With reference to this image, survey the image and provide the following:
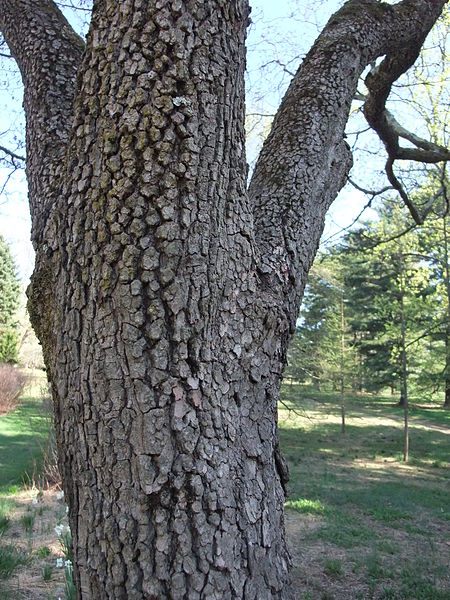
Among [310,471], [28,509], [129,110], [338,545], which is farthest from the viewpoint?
[310,471]

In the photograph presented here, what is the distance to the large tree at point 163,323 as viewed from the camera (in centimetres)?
131

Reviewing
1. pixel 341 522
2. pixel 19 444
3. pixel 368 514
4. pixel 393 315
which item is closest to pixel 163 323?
pixel 341 522

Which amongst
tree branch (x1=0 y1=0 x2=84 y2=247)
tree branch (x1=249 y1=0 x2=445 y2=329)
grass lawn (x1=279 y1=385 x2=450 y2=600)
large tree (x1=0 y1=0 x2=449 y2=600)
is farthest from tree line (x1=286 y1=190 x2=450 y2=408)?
large tree (x1=0 y1=0 x2=449 y2=600)

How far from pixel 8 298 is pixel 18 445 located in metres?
17.3

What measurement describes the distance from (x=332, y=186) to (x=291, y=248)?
1.69ft

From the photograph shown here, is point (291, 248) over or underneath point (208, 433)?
over

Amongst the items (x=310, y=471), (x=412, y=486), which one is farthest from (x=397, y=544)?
(x=310, y=471)

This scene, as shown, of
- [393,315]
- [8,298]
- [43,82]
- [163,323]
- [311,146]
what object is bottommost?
[163,323]

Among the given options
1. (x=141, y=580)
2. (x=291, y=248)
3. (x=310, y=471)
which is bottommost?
(x=310, y=471)

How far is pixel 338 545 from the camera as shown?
6.16 meters

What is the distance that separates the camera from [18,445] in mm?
11648

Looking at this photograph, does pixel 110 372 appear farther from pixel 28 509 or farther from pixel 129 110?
pixel 28 509

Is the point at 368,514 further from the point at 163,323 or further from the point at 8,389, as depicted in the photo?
the point at 8,389

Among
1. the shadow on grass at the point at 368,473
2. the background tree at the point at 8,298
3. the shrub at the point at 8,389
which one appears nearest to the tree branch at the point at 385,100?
the shadow on grass at the point at 368,473
